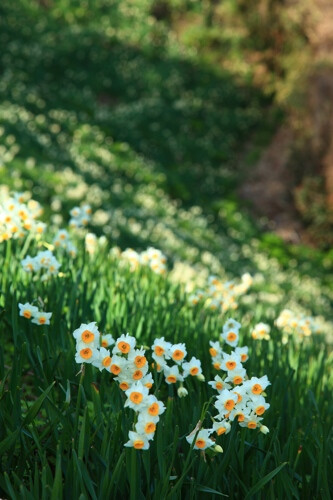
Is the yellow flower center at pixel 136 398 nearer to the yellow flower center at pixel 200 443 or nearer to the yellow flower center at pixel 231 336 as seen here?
the yellow flower center at pixel 200 443

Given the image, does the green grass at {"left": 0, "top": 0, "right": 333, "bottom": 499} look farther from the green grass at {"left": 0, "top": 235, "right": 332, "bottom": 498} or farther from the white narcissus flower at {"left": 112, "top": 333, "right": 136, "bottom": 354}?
the white narcissus flower at {"left": 112, "top": 333, "right": 136, "bottom": 354}

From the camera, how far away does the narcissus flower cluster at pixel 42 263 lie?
2855 mm

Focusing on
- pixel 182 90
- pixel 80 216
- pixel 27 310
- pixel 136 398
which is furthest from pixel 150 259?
pixel 182 90

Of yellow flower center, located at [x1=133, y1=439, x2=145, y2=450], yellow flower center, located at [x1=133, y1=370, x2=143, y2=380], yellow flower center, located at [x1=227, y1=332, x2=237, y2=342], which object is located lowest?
yellow flower center, located at [x1=133, y1=439, x2=145, y2=450]

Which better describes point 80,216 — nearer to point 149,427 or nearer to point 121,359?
point 121,359

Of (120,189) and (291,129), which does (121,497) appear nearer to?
(120,189)

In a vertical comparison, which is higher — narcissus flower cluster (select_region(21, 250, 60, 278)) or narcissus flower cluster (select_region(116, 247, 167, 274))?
narcissus flower cluster (select_region(116, 247, 167, 274))

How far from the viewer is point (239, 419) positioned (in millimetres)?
1883

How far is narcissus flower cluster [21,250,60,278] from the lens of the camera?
2.86m

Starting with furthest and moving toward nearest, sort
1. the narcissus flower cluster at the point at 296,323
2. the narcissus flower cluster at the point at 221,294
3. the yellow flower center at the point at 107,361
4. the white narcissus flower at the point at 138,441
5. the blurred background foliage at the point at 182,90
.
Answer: the blurred background foliage at the point at 182,90 < the narcissus flower cluster at the point at 221,294 < the narcissus flower cluster at the point at 296,323 < the yellow flower center at the point at 107,361 < the white narcissus flower at the point at 138,441

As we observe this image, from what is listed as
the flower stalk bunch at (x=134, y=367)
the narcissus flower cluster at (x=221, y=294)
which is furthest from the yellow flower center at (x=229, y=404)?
the narcissus flower cluster at (x=221, y=294)

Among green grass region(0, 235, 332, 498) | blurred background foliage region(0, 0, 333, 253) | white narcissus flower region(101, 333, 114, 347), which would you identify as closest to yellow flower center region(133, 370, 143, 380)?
green grass region(0, 235, 332, 498)

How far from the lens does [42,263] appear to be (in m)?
2.90

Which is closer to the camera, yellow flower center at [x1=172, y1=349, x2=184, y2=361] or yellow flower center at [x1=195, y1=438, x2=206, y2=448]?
yellow flower center at [x1=195, y1=438, x2=206, y2=448]
